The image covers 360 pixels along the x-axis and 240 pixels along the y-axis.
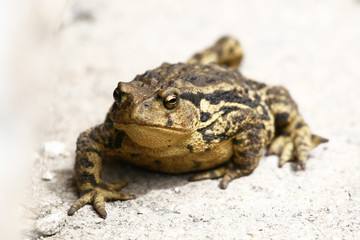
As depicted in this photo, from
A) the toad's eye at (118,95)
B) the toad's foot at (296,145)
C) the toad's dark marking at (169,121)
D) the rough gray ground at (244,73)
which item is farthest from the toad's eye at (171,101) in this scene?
the toad's foot at (296,145)

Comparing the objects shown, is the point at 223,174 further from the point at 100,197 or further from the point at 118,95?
the point at 118,95

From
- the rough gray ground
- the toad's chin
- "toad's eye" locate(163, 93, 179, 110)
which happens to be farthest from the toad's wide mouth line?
the rough gray ground

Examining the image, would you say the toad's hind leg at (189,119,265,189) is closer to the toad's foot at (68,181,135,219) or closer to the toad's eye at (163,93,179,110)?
the toad's foot at (68,181,135,219)

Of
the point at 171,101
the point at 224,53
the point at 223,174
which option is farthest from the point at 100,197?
the point at 224,53

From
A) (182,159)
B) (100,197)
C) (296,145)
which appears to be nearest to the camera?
(100,197)

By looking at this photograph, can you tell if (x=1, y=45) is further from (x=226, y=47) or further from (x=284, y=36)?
(x=284, y=36)

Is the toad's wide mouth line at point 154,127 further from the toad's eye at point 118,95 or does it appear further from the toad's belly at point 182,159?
the toad's belly at point 182,159

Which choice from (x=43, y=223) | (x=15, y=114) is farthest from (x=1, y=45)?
(x=43, y=223)
